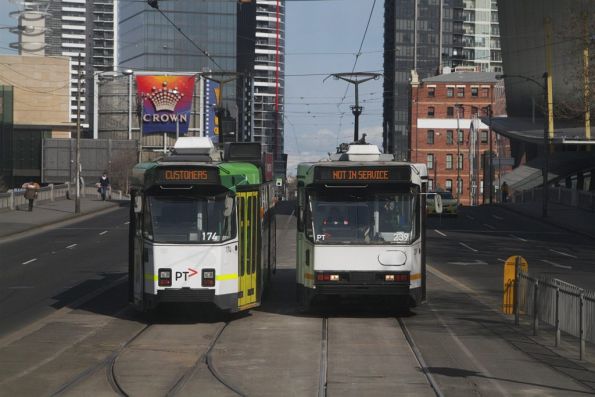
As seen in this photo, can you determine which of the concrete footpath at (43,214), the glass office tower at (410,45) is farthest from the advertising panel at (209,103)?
the concrete footpath at (43,214)

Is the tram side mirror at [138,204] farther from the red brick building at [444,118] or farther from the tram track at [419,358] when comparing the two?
the red brick building at [444,118]

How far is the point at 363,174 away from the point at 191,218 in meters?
3.29

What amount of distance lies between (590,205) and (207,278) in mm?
50773

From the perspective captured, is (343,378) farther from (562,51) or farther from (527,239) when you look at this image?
(562,51)

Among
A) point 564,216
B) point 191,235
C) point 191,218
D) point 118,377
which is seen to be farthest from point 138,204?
point 564,216

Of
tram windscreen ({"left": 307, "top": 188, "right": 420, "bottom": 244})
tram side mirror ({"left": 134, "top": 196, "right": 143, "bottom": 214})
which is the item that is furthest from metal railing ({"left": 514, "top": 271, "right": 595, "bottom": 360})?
tram side mirror ({"left": 134, "top": 196, "right": 143, "bottom": 214})

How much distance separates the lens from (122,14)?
584 ft

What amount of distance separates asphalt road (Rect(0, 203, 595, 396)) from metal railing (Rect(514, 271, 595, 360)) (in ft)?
1.28

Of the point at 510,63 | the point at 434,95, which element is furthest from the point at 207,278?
the point at 434,95

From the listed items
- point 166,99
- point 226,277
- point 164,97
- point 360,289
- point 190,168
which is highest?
point 164,97

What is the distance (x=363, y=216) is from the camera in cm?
1912

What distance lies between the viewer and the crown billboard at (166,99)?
12331 cm

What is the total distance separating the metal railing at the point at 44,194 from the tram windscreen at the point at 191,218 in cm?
4230

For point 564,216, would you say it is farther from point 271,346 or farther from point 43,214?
point 271,346
